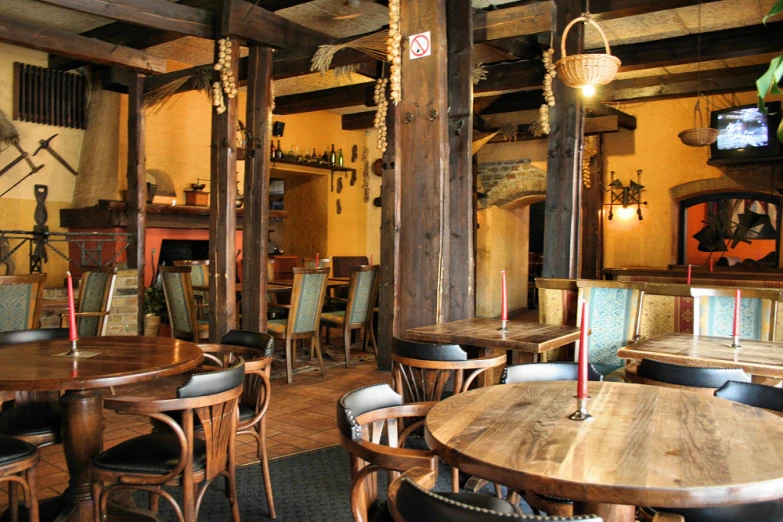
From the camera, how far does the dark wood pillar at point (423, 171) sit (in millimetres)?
3979

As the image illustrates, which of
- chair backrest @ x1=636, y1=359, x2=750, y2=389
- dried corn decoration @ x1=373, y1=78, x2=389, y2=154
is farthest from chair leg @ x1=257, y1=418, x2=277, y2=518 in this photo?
dried corn decoration @ x1=373, y1=78, x2=389, y2=154

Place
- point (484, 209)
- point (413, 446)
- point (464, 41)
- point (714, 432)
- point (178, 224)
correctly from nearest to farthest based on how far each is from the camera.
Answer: point (714, 432)
point (413, 446)
point (464, 41)
point (178, 224)
point (484, 209)

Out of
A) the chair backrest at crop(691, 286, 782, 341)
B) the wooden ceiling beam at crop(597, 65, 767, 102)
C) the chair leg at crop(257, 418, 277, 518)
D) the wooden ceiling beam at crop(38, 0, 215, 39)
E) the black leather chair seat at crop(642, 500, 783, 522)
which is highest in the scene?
the wooden ceiling beam at crop(597, 65, 767, 102)

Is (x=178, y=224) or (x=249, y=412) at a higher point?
(x=178, y=224)

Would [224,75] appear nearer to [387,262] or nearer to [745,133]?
[387,262]

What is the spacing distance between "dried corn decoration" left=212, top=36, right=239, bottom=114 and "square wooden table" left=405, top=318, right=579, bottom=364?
315 cm

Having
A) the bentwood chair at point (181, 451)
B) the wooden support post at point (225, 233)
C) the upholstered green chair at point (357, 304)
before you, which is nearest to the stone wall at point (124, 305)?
the wooden support post at point (225, 233)

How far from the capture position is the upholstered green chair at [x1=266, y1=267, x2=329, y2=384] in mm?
5617

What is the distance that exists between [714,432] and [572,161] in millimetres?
4222

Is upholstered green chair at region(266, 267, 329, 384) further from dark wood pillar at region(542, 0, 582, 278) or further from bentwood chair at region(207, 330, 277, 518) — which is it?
bentwood chair at region(207, 330, 277, 518)

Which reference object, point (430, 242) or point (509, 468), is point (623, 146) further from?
point (509, 468)

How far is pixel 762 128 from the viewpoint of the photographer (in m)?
8.52

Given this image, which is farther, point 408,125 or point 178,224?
point 178,224

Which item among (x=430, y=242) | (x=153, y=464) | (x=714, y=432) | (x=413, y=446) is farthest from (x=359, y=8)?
(x=714, y=432)
